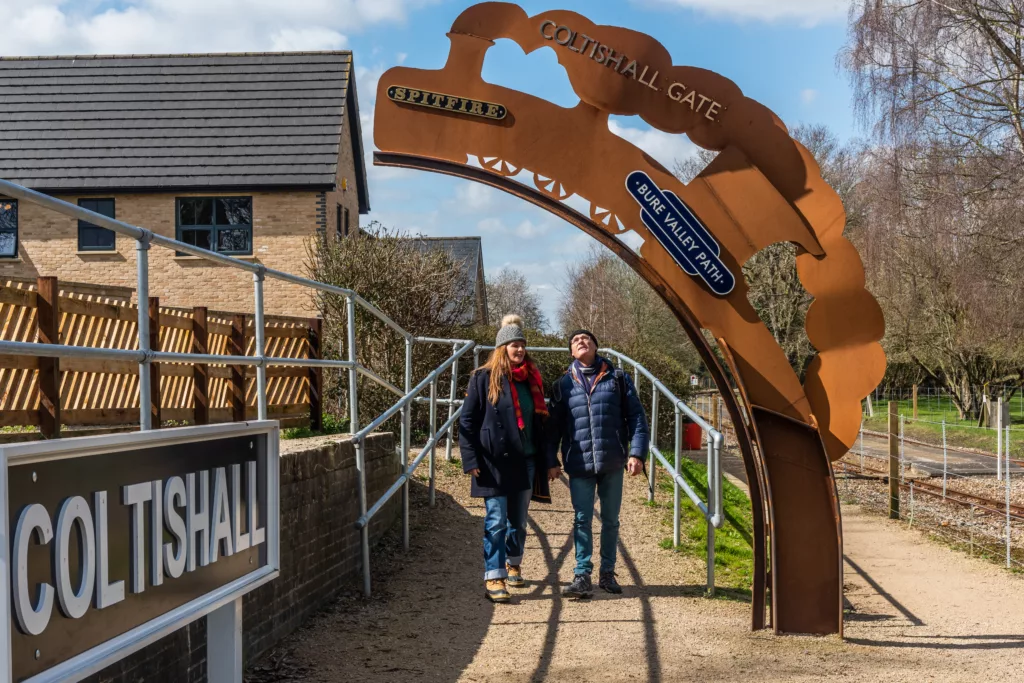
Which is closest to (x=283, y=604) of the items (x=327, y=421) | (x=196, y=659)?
(x=196, y=659)

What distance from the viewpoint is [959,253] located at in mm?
17453

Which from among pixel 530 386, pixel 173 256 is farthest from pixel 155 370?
pixel 173 256

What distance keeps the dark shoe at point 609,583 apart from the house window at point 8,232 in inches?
817

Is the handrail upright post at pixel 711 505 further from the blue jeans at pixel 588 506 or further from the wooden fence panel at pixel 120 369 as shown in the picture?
the wooden fence panel at pixel 120 369

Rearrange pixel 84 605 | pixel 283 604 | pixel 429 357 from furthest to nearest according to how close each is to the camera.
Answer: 1. pixel 429 357
2. pixel 283 604
3. pixel 84 605

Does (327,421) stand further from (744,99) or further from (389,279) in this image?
(744,99)

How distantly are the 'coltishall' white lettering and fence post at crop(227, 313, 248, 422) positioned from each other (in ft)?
15.3

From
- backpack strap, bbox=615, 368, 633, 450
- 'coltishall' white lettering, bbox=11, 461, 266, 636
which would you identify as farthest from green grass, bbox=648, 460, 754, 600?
'coltishall' white lettering, bbox=11, 461, 266, 636

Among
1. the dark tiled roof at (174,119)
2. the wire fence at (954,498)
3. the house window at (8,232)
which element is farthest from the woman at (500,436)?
the house window at (8,232)

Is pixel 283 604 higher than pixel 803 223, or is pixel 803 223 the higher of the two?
pixel 803 223

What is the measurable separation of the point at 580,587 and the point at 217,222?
19306 mm

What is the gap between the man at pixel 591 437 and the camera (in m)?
6.70

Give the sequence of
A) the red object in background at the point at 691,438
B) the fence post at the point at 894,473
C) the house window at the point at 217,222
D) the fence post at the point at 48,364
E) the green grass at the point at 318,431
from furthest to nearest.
Result: the house window at the point at 217,222 → the red object in background at the point at 691,438 → the fence post at the point at 894,473 → the green grass at the point at 318,431 → the fence post at the point at 48,364

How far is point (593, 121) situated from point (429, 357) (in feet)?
26.7
